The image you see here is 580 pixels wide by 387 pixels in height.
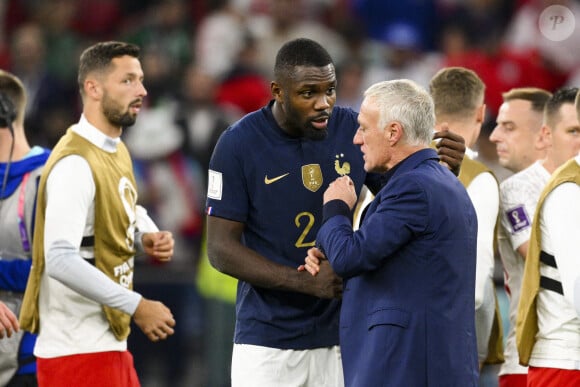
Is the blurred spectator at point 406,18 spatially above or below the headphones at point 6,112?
above

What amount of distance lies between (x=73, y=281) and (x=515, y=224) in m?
2.35

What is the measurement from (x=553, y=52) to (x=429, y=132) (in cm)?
765

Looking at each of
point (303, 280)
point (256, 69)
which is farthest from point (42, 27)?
point (303, 280)

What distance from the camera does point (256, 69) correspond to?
38.1 feet

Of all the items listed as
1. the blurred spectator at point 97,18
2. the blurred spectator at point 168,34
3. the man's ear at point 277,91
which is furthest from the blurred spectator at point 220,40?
the man's ear at point 277,91

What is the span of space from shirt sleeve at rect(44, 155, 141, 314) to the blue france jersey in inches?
27.0

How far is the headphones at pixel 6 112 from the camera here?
20.2ft

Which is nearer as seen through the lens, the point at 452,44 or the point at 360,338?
the point at 360,338

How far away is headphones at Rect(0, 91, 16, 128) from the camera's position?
616 centimetres

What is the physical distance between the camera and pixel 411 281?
4.43 meters

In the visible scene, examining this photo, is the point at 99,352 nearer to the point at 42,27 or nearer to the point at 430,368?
the point at 430,368

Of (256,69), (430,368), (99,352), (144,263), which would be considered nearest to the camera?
(430,368)

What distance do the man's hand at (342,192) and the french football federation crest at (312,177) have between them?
33 centimetres

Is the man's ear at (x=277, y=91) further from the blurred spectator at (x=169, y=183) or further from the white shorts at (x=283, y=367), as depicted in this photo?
the blurred spectator at (x=169, y=183)
